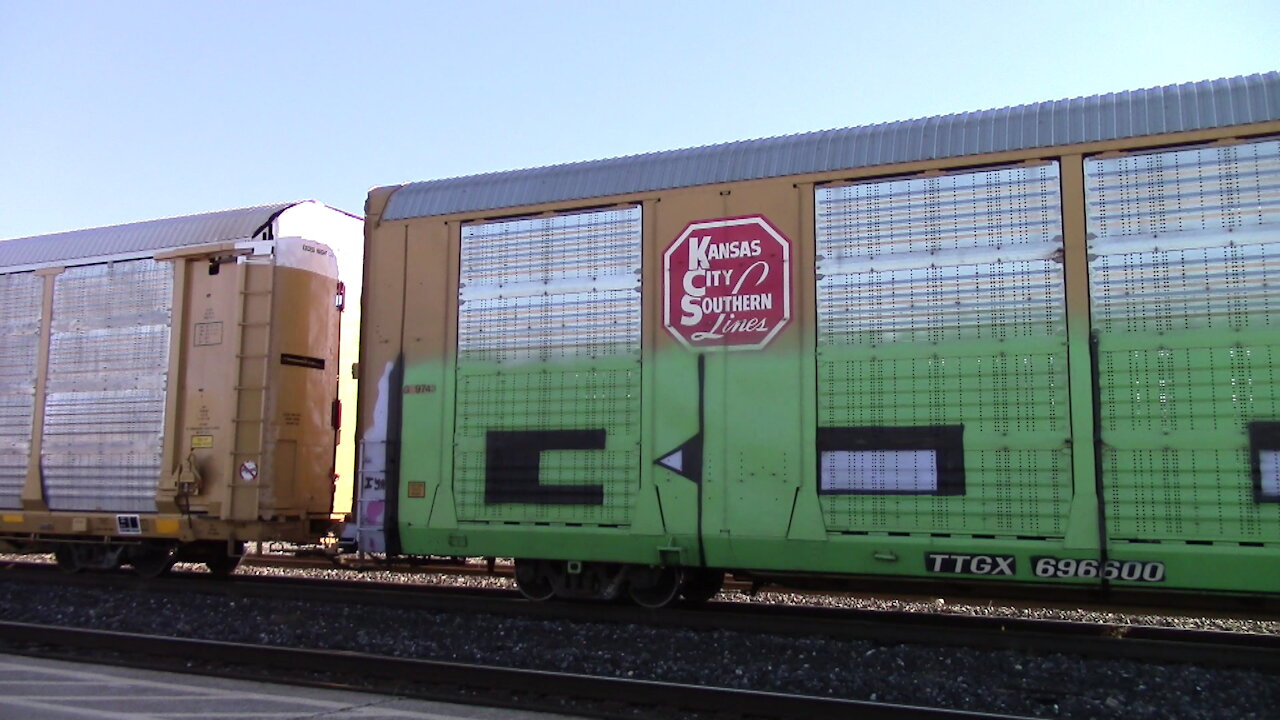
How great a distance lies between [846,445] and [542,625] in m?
2.86

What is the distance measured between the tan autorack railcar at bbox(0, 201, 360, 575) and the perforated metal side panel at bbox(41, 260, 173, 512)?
2 cm

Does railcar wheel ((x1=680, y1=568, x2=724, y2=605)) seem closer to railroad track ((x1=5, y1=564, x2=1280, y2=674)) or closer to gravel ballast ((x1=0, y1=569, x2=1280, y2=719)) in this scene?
railroad track ((x1=5, y1=564, x2=1280, y2=674))

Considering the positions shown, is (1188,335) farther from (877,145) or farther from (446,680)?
(446,680)

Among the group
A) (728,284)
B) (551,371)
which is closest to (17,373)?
(551,371)

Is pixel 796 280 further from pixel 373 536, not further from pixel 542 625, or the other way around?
pixel 373 536

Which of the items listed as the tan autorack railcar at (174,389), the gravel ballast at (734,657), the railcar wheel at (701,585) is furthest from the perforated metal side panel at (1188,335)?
the tan autorack railcar at (174,389)

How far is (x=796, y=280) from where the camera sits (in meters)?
7.42

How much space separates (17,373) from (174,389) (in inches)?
99.6

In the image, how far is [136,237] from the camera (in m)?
10.4

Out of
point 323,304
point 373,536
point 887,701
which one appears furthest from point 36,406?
point 887,701

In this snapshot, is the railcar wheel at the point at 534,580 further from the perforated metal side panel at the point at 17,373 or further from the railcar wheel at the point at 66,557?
the perforated metal side panel at the point at 17,373

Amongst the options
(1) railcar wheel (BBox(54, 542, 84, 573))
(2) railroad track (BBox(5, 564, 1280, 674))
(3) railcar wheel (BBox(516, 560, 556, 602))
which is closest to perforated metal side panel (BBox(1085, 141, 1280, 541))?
(2) railroad track (BBox(5, 564, 1280, 674))

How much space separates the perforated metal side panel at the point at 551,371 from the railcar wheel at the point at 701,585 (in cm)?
114

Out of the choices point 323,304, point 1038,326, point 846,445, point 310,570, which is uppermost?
point 323,304
